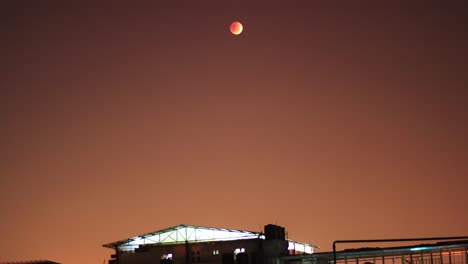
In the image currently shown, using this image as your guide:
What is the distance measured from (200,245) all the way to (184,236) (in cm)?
230

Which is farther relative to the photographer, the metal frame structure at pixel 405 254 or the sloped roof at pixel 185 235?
the sloped roof at pixel 185 235

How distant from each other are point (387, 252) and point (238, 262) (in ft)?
45.9

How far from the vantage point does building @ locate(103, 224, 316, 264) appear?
76125 millimetres

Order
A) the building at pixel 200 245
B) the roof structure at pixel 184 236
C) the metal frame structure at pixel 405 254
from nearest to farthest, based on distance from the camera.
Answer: the metal frame structure at pixel 405 254 → the building at pixel 200 245 → the roof structure at pixel 184 236

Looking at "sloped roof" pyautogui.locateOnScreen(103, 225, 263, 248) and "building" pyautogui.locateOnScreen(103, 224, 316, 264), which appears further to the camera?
"sloped roof" pyautogui.locateOnScreen(103, 225, 263, 248)

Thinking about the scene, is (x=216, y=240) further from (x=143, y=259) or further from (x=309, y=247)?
(x=309, y=247)

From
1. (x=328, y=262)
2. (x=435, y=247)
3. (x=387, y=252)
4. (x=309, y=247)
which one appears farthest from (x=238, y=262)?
(x=309, y=247)

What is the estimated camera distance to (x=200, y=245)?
80438 mm

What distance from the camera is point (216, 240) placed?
80125 mm

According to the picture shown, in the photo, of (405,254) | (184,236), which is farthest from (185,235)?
(405,254)

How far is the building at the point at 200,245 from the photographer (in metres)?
76.1

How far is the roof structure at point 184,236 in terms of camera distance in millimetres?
79125

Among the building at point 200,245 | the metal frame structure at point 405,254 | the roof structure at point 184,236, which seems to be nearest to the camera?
the metal frame structure at point 405,254

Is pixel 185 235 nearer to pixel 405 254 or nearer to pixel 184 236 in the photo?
pixel 184 236
